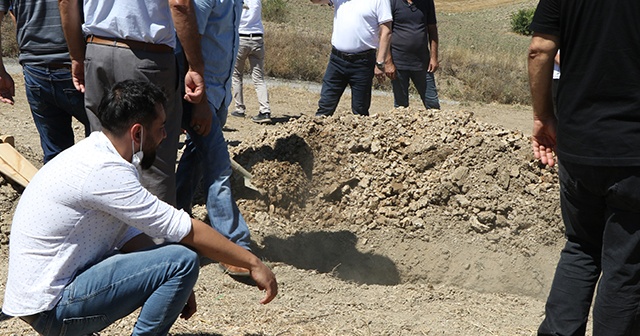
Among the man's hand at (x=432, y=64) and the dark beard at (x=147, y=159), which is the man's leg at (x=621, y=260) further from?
the man's hand at (x=432, y=64)

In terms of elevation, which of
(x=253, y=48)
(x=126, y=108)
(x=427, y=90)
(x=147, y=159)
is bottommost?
(x=253, y=48)

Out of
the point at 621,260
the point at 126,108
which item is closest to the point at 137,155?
the point at 126,108

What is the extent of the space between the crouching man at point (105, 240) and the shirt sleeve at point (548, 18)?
153 cm

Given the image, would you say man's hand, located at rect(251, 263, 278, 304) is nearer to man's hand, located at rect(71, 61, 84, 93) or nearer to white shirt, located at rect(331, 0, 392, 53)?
man's hand, located at rect(71, 61, 84, 93)

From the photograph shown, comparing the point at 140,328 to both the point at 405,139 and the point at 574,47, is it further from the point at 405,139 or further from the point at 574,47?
the point at 405,139

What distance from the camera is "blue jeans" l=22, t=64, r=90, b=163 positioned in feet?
15.2

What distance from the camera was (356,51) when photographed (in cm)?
747

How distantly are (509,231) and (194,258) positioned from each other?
2908 millimetres

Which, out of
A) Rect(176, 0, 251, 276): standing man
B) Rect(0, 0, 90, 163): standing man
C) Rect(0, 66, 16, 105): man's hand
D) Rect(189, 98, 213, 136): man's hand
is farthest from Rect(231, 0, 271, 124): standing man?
Rect(189, 98, 213, 136): man's hand

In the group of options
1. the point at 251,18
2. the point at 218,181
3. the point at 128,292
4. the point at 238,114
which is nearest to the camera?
the point at 128,292

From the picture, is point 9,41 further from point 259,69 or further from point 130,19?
point 130,19

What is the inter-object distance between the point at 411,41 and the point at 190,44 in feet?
14.9

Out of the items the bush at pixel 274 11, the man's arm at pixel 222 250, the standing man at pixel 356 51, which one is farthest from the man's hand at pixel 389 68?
the bush at pixel 274 11

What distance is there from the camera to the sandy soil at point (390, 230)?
14.0 feet
